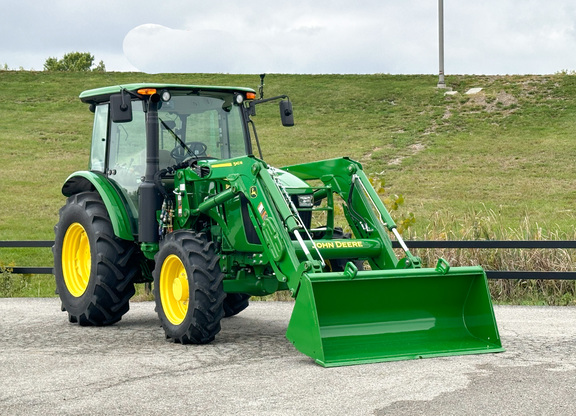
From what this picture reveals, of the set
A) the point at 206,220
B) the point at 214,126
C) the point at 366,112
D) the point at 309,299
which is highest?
the point at 366,112

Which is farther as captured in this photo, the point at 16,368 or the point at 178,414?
the point at 16,368

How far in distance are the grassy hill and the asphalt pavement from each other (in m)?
6.48

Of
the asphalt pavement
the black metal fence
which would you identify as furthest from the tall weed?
the asphalt pavement

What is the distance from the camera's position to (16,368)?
7191mm

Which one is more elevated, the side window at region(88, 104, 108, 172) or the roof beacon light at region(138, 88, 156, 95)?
the roof beacon light at region(138, 88, 156, 95)

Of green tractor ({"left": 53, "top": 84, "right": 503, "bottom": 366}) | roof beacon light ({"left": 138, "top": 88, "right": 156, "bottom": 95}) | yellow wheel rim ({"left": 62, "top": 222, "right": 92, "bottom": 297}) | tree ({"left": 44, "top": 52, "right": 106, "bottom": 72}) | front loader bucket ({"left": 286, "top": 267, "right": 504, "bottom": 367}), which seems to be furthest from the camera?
tree ({"left": 44, "top": 52, "right": 106, "bottom": 72})

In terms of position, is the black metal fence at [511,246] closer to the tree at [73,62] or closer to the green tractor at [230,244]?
the green tractor at [230,244]

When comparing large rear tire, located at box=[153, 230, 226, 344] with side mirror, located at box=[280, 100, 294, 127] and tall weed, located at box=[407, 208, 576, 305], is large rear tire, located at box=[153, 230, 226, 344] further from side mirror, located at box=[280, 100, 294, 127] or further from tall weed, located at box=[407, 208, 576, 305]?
tall weed, located at box=[407, 208, 576, 305]

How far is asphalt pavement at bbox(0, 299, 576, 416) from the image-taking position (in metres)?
5.80

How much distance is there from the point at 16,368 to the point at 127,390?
1.36 m

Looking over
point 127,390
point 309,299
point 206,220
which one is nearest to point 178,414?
point 127,390

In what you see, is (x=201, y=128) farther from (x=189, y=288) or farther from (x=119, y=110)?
(x=189, y=288)

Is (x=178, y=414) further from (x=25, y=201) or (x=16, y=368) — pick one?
(x=25, y=201)

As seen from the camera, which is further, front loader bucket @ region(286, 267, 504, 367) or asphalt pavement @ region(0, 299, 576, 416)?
front loader bucket @ region(286, 267, 504, 367)
